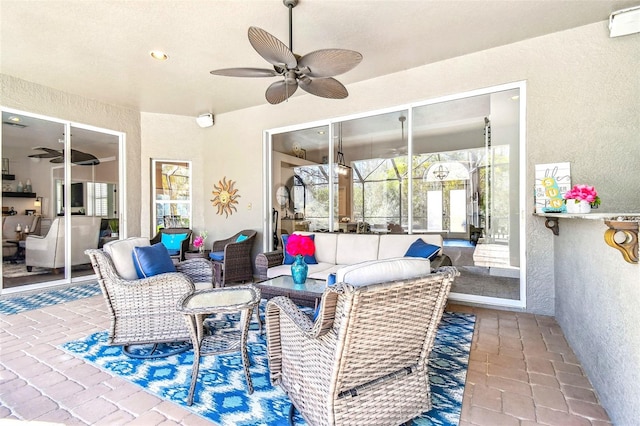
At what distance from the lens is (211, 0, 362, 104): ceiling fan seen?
236cm

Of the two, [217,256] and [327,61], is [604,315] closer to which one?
[327,61]

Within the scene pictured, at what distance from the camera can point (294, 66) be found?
2645 millimetres

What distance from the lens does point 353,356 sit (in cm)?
141

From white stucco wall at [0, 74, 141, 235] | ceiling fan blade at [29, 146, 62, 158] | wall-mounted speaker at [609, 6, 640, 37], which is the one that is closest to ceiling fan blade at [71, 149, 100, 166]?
ceiling fan blade at [29, 146, 62, 158]

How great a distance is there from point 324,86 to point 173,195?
4721 mm

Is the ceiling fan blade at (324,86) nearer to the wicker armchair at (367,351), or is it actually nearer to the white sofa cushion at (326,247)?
the white sofa cushion at (326,247)

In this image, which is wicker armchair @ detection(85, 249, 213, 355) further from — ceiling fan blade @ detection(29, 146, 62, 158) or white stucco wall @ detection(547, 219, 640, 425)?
ceiling fan blade @ detection(29, 146, 62, 158)

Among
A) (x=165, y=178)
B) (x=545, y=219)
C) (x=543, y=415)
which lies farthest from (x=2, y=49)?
(x=545, y=219)

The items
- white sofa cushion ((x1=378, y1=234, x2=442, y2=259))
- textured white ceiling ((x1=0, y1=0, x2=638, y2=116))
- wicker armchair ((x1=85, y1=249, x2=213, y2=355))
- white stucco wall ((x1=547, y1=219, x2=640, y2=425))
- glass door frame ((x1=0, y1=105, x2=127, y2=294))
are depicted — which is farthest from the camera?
glass door frame ((x1=0, y1=105, x2=127, y2=294))

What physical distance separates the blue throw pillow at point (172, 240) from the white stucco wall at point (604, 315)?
566cm

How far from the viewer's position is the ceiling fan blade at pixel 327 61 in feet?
7.96

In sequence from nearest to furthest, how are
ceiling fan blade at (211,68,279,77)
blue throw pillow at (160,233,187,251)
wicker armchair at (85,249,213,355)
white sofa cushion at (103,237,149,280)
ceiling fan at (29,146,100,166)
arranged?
wicker armchair at (85,249,213,355)
white sofa cushion at (103,237,149,280)
ceiling fan blade at (211,68,279,77)
ceiling fan at (29,146,100,166)
blue throw pillow at (160,233,187,251)

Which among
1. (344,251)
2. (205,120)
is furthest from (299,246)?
(205,120)

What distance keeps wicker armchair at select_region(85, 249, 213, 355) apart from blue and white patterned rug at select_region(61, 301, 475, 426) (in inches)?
6.4
